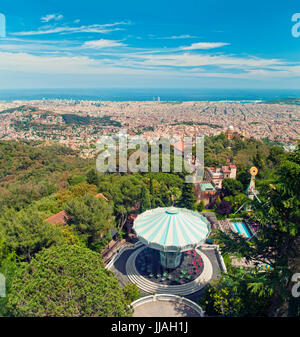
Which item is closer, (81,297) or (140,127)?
(81,297)

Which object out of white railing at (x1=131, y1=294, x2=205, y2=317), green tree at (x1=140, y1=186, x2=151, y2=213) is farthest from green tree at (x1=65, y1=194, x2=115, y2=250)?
white railing at (x1=131, y1=294, x2=205, y2=317)

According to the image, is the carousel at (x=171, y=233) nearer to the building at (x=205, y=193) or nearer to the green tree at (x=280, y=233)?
the green tree at (x=280, y=233)

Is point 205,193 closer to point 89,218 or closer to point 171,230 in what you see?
point 171,230

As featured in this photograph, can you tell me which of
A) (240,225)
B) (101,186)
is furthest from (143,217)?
(240,225)
